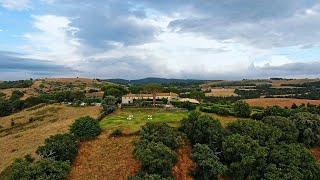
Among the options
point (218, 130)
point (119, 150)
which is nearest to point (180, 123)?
point (218, 130)

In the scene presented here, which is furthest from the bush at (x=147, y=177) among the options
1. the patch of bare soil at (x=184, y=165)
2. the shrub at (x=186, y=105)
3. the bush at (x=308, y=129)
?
the shrub at (x=186, y=105)

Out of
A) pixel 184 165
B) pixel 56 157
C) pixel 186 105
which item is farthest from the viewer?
pixel 186 105

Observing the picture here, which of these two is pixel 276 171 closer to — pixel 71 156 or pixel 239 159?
pixel 239 159

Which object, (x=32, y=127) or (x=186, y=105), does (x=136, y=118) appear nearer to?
(x=186, y=105)

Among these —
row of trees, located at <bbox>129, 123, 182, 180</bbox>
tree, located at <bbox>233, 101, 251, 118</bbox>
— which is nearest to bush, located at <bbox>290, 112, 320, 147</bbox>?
tree, located at <bbox>233, 101, 251, 118</bbox>

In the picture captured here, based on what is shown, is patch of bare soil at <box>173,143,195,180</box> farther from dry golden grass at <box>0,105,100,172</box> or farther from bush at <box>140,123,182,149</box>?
dry golden grass at <box>0,105,100,172</box>

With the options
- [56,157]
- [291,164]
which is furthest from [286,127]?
[56,157]
